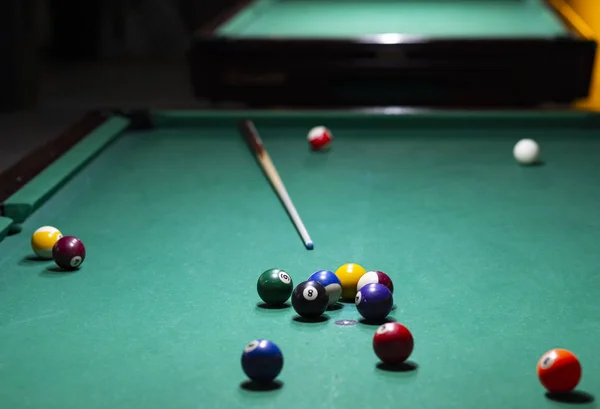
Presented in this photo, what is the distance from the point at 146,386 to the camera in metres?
1.60

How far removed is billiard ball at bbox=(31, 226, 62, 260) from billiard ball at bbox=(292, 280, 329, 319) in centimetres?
76

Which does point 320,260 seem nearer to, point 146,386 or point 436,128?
point 146,386

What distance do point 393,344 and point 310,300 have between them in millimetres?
298

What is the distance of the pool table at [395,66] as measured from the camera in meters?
4.56

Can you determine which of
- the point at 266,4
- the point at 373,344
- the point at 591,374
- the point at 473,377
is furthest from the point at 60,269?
the point at 266,4

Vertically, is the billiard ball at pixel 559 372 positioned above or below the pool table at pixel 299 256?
above

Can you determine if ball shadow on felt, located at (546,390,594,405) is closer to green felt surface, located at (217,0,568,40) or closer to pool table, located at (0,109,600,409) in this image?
pool table, located at (0,109,600,409)

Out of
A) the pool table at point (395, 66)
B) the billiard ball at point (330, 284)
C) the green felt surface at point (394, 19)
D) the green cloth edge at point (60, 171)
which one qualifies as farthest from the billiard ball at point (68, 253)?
the green felt surface at point (394, 19)

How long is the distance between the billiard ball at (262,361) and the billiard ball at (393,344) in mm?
185

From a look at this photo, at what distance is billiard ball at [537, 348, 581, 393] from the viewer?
1523 mm

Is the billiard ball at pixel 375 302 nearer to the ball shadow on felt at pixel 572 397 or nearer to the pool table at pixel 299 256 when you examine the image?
the pool table at pixel 299 256

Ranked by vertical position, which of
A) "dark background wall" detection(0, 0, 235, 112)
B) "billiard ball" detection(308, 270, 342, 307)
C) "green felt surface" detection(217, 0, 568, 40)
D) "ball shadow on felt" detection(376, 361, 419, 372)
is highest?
"ball shadow on felt" detection(376, 361, 419, 372)

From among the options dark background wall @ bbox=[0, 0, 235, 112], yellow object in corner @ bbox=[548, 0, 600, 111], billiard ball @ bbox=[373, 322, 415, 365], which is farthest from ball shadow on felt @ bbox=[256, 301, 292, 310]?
dark background wall @ bbox=[0, 0, 235, 112]

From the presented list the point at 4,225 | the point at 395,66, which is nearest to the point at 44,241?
A: the point at 4,225
